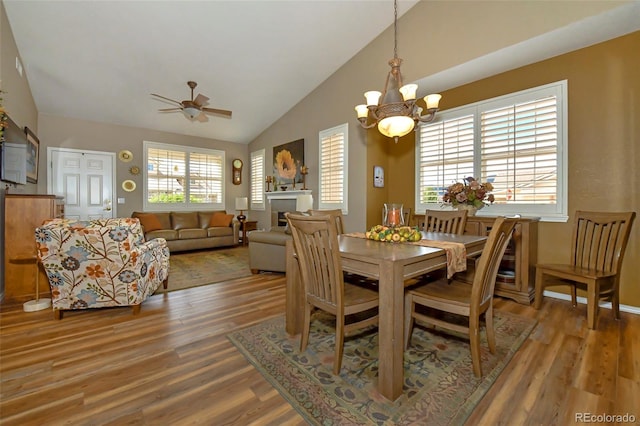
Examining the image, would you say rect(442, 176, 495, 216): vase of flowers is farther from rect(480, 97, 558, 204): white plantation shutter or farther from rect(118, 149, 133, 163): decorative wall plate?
rect(118, 149, 133, 163): decorative wall plate

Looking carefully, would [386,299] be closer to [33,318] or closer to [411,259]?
[411,259]

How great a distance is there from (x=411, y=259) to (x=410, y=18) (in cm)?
371

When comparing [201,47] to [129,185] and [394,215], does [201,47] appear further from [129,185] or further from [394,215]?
[394,215]

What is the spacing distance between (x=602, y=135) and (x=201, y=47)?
5191 millimetres

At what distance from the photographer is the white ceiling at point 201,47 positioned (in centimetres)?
340

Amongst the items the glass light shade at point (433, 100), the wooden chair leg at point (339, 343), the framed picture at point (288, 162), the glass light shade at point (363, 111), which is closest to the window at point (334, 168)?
the framed picture at point (288, 162)

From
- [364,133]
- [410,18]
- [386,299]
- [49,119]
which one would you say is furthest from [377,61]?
[49,119]

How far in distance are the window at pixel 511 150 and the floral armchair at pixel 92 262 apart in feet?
12.9

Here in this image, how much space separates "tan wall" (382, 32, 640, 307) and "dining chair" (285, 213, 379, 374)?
9.23 feet

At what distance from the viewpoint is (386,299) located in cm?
160

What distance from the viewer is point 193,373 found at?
183 centimetres

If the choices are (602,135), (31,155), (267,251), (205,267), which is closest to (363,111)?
(267,251)

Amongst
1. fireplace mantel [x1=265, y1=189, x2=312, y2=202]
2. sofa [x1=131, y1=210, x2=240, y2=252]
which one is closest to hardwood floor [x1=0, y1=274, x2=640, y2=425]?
sofa [x1=131, y1=210, x2=240, y2=252]

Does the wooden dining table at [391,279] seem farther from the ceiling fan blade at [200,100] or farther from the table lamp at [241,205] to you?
the table lamp at [241,205]
